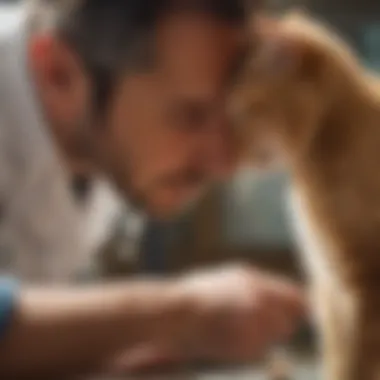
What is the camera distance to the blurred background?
5.22ft

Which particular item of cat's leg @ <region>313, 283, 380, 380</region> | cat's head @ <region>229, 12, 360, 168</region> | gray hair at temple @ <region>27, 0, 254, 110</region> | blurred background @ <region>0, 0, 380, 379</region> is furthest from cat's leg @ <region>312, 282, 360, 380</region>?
blurred background @ <region>0, 0, 380, 379</region>

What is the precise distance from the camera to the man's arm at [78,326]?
0.80 m

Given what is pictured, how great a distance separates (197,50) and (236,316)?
24 centimetres

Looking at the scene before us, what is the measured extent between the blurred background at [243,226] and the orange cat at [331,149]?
2.14 feet

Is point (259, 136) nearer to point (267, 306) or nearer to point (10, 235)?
point (267, 306)

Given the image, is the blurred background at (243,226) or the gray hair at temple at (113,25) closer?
the gray hair at temple at (113,25)

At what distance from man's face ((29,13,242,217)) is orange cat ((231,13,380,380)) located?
0.09ft

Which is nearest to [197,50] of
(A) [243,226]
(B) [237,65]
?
(B) [237,65]

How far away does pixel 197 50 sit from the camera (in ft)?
2.92

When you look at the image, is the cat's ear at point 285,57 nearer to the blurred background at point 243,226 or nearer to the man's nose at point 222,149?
the man's nose at point 222,149

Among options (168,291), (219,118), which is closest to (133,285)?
(168,291)

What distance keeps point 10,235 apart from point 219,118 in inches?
9.6

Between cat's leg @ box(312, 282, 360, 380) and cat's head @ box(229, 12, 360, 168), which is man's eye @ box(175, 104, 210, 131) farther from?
cat's leg @ box(312, 282, 360, 380)

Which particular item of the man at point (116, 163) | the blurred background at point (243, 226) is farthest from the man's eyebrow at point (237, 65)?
the blurred background at point (243, 226)
